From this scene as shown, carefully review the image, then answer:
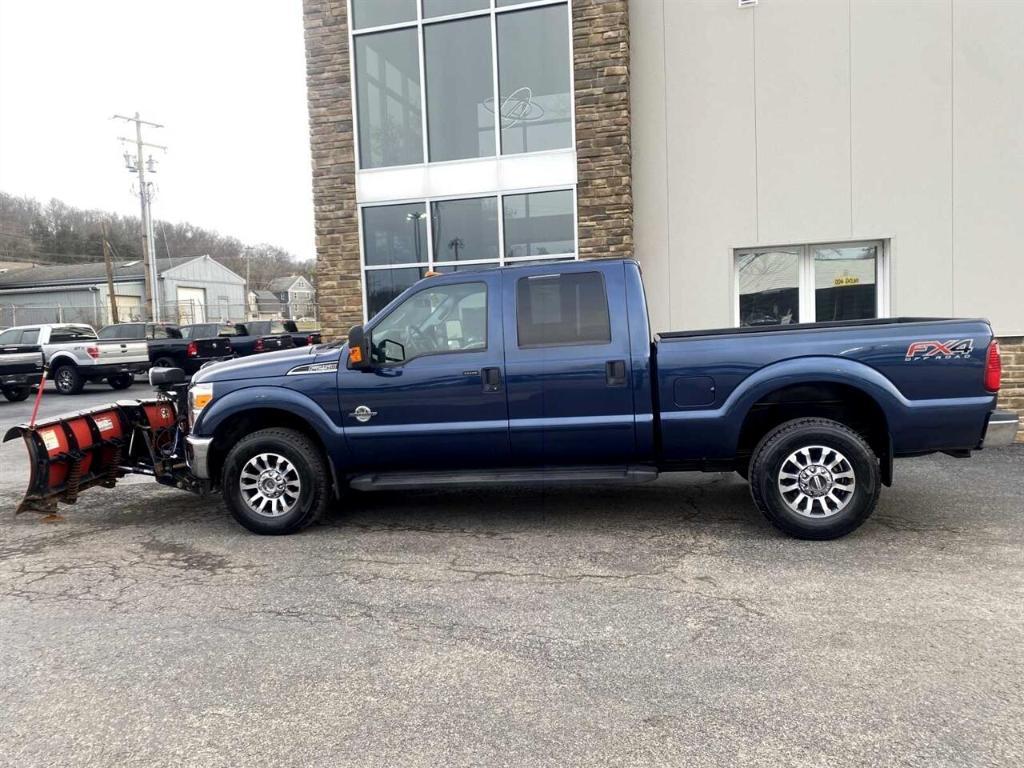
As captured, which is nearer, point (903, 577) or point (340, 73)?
point (903, 577)

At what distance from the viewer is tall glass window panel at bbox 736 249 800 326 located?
31.4 ft

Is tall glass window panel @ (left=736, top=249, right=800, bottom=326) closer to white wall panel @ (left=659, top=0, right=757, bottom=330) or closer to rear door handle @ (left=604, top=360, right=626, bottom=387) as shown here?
white wall panel @ (left=659, top=0, right=757, bottom=330)

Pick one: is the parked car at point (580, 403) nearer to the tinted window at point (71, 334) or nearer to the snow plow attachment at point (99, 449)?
the snow plow attachment at point (99, 449)

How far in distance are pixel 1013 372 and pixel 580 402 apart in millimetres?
6467

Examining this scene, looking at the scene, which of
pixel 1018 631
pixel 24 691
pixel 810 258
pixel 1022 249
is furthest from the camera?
pixel 810 258

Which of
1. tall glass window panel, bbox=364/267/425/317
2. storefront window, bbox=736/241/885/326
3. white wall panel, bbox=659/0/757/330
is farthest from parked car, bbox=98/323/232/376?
storefront window, bbox=736/241/885/326

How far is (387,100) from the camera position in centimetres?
1037

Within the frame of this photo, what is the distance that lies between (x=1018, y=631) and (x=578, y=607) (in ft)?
7.18

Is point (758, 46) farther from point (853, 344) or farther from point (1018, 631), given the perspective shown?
point (1018, 631)

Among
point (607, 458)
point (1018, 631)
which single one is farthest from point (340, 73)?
point (1018, 631)

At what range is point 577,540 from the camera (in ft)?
17.7

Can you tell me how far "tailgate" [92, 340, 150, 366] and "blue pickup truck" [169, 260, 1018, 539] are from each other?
15.0 meters

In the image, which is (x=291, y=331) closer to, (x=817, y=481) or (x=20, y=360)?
(x=20, y=360)

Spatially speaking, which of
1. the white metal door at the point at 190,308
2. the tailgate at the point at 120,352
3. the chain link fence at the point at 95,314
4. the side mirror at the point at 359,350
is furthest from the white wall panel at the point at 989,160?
the white metal door at the point at 190,308
